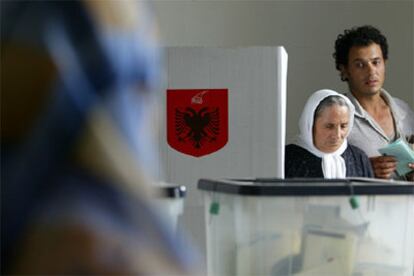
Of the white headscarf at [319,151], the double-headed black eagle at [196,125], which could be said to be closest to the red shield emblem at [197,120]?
the double-headed black eagle at [196,125]

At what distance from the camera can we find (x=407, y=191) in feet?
3.85

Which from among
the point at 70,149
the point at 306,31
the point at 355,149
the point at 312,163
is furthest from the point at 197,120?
the point at 306,31

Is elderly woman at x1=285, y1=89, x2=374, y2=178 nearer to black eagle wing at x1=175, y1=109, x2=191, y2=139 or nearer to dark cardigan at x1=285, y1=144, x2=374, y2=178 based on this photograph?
dark cardigan at x1=285, y1=144, x2=374, y2=178

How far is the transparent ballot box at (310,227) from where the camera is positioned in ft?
3.65

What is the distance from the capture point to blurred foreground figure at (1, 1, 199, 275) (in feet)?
1.14

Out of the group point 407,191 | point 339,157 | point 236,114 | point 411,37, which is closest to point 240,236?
point 407,191

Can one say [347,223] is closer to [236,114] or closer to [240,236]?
[240,236]

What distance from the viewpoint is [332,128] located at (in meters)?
2.30

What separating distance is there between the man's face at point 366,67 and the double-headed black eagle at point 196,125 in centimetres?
129

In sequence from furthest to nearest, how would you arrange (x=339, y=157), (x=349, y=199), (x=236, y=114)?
(x=339, y=157) → (x=236, y=114) → (x=349, y=199)

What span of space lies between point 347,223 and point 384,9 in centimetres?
274

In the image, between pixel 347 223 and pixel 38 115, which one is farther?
pixel 347 223

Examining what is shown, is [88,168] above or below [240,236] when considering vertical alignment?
above

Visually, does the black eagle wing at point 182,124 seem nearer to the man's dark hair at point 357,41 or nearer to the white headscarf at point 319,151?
the white headscarf at point 319,151
